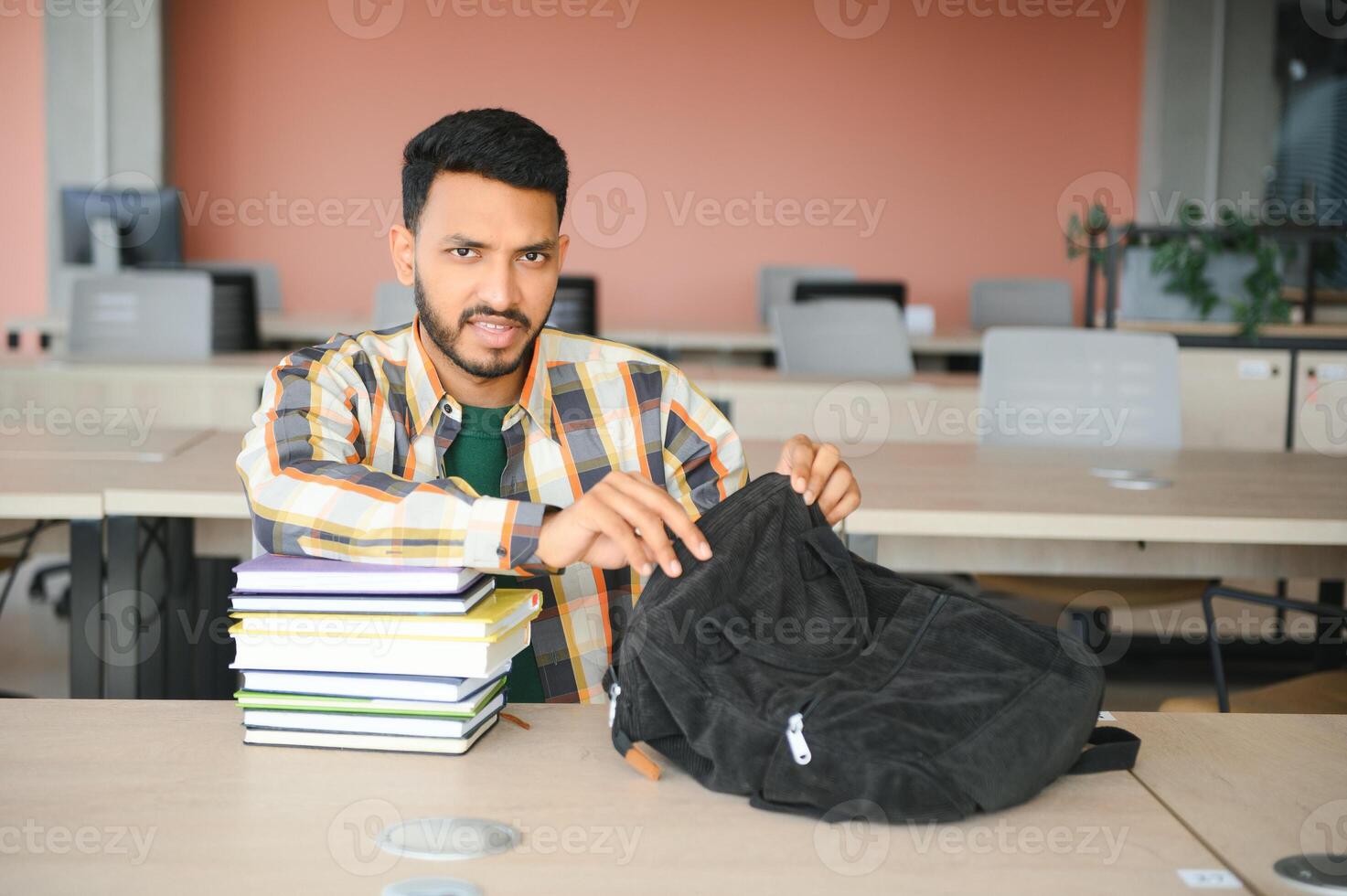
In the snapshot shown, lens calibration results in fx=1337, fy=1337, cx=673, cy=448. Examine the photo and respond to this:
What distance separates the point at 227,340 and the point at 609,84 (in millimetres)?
3720

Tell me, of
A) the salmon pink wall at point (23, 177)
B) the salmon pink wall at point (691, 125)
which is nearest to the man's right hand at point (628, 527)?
the salmon pink wall at point (691, 125)

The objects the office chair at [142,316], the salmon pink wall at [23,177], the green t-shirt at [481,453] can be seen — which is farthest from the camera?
the salmon pink wall at [23,177]

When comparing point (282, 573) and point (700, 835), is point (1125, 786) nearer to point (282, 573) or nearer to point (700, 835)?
point (700, 835)

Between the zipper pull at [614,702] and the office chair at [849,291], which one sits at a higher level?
the office chair at [849,291]

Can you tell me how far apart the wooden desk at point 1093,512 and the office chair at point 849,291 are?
2342 millimetres

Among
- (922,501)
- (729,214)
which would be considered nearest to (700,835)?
(922,501)

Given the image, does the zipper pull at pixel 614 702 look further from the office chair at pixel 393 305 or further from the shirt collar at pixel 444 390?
the office chair at pixel 393 305

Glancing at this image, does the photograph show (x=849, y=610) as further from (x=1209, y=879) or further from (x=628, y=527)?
(x=1209, y=879)

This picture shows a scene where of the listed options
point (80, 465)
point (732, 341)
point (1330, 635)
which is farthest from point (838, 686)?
point (732, 341)

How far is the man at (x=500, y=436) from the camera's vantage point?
1.23 meters

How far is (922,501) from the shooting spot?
224 centimetres

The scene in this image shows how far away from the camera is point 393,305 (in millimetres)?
4312

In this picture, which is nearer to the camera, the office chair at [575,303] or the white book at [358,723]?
the white book at [358,723]

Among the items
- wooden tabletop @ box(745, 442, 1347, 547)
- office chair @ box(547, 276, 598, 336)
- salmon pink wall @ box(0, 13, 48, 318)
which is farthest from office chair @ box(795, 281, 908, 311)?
salmon pink wall @ box(0, 13, 48, 318)
